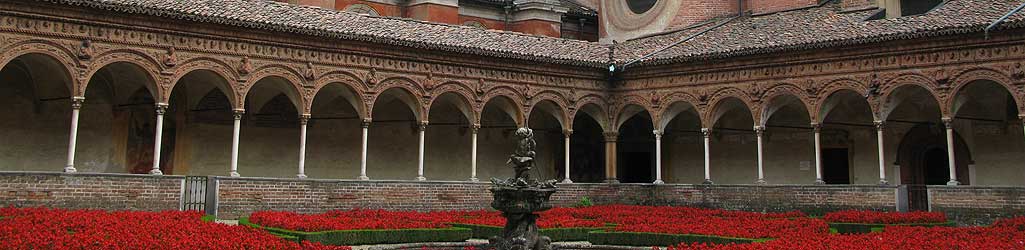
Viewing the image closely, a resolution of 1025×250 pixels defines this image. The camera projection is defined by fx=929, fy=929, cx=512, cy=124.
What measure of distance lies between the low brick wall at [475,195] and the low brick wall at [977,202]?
114cm

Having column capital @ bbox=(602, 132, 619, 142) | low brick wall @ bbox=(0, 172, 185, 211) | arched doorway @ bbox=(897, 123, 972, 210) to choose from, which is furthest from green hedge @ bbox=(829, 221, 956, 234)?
low brick wall @ bbox=(0, 172, 185, 211)

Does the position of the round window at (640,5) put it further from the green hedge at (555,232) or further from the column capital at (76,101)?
the column capital at (76,101)

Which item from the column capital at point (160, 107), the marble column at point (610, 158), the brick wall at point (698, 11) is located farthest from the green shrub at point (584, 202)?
the column capital at point (160, 107)

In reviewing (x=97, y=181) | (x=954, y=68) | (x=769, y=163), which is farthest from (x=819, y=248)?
(x=769, y=163)

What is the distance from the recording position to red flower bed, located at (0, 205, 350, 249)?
32.0 feet

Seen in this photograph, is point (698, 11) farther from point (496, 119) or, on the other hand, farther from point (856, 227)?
point (856, 227)

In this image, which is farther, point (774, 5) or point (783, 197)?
point (774, 5)

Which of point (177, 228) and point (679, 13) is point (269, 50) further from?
point (679, 13)

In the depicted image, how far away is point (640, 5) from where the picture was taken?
3203cm

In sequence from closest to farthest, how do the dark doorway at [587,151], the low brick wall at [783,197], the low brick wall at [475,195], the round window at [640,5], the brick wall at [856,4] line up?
the low brick wall at [475,195]
the low brick wall at [783,197]
the brick wall at [856,4]
the dark doorway at [587,151]
the round window at [640,5]

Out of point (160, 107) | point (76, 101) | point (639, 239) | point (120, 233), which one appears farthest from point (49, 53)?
point (639, 239)

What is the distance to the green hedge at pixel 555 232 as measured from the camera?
14.8 meters

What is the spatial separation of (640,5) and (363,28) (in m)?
12.2

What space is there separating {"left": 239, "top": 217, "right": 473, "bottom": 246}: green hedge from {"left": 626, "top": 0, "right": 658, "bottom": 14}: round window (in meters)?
18.5
